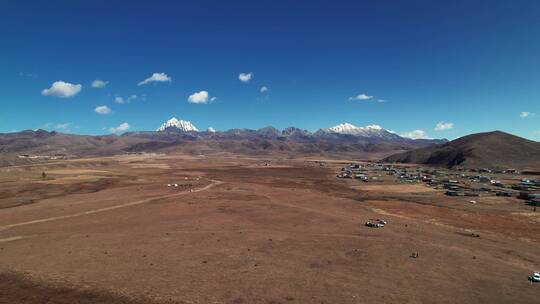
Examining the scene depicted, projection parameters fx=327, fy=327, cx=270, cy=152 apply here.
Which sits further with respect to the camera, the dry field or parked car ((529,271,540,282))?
parked car ((529,271,540,282))

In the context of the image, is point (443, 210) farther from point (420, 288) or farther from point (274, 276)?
point (274, 276)

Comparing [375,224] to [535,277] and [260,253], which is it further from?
[535,277]

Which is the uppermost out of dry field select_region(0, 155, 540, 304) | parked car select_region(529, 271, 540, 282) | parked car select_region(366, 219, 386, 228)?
parked car select_region(366, 219, 386, 228)

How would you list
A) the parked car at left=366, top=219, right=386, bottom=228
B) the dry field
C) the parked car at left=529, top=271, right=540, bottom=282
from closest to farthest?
the dry field < the parked car at left=529, top=271, right=540, bottom=282 < the parked car at left=366, top=219, right=386, bottom=228

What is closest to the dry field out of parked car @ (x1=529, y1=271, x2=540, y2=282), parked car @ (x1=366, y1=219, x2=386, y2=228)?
parked car @ (x1=529, y1=271, x2=540, y2=282)

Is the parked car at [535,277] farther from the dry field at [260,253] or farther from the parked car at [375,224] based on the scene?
the parked car at [375,224]

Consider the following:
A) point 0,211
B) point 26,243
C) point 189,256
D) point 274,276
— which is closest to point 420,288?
point 274,276

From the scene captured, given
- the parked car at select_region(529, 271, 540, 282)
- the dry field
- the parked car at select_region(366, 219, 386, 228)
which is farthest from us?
the parked car at select_region(366, 219, 386, 228)

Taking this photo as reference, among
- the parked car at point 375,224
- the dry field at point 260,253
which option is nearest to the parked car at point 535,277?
the dry field at point 260,253

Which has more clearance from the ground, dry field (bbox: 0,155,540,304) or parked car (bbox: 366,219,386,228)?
parked car (bbox: 366,219,386,228)

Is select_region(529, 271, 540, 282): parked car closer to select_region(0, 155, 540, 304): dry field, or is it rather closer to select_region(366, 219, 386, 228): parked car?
select_region(0, 155, 540, 304): dry field
